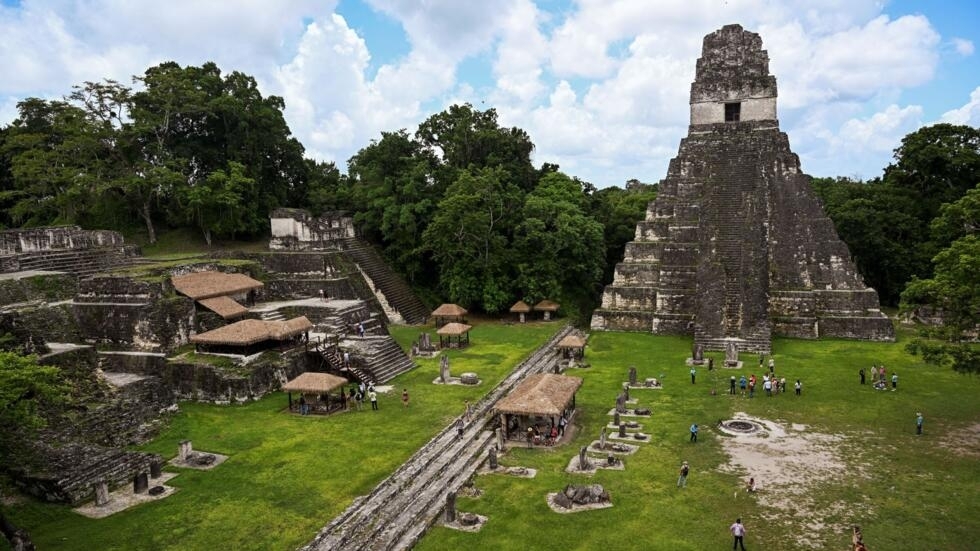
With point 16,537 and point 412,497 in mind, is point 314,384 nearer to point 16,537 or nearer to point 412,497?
point 412,497

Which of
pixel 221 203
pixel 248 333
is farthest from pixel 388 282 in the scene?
pixel 248 333

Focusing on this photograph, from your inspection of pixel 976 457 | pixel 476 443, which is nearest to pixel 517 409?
pixel 476 443

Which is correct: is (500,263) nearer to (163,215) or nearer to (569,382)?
(569,382)

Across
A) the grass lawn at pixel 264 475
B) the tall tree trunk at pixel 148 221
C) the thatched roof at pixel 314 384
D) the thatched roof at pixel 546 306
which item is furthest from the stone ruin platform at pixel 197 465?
the tall tree trunk at pixel 148 221

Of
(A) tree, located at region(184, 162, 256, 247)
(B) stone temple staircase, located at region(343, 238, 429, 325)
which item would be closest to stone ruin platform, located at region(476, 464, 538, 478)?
(B) stone temple staircase, located at region(343, 238, 429, 325)

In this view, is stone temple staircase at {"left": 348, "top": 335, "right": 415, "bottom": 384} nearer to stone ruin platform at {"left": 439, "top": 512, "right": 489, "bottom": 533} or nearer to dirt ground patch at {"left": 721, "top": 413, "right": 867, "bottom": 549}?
stone ruin platform at {"left": 439, "top": 512, "right": 489, "bottom": 533}

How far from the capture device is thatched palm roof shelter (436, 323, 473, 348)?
95.5 ft

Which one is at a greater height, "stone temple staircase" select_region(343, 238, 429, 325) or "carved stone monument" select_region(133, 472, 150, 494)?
"stone temple staircase" select_region(343, 238, 429, 325)

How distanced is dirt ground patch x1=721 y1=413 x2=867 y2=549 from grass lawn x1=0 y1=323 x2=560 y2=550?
880 cm

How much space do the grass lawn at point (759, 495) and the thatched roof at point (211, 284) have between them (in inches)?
594

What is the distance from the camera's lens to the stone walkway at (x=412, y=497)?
12906 millimetres

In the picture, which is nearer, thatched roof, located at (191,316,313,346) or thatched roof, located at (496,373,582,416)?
thatched roof, located at (496,373,582,416)

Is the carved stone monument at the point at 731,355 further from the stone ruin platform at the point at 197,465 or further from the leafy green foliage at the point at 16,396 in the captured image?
the leafy green foliage at the point at 16,396

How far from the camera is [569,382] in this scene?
66.1 feet
